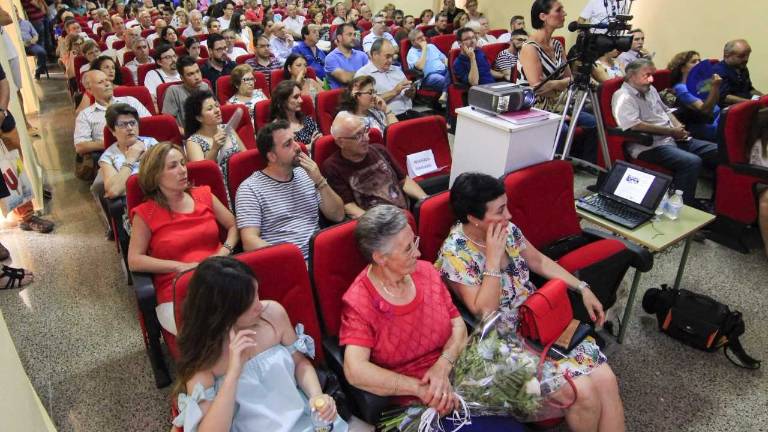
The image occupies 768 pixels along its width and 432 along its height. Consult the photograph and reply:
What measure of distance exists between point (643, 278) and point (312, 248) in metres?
2.25

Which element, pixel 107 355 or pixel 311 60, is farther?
pixel 311 60

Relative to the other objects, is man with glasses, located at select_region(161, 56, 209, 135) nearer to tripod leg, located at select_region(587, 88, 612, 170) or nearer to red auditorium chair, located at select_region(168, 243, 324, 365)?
red auditorium chair, located at select_region(168, 243, 324, 365)

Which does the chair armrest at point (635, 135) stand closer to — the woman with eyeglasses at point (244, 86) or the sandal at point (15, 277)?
the woman with eyeglasses at point (244, 86)

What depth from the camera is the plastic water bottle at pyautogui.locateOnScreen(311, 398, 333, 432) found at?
4.83ft

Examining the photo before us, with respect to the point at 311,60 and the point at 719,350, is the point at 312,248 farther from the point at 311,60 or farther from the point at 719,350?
the point at 311,60

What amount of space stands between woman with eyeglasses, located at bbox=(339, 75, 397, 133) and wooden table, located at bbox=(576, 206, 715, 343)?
1.53m

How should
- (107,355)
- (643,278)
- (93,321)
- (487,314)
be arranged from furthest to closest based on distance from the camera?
(643,278) → (93,321) → (107,355) → (487,314)

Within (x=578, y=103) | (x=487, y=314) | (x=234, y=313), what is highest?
(x=578, y=103)

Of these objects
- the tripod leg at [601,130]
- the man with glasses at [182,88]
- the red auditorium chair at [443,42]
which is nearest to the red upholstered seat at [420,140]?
the tripod leg at [601,130]

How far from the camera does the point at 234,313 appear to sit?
1.38 metres

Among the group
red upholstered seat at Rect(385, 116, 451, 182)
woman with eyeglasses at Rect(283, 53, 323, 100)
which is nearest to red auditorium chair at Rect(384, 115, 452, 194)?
red upholstered seat at Rect(385, 116, 451, 182)

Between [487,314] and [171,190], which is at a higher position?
[171,190]

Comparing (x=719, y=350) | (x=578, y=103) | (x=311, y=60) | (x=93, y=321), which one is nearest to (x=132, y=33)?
(x=311, y=60)

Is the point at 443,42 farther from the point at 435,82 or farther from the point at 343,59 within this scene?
the point at 343,59
